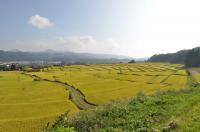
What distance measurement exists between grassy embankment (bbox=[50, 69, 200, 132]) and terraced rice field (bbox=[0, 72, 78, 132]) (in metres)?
16.0

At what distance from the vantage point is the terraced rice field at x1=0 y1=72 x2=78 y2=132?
37769 millimetres

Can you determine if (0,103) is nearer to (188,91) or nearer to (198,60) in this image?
Result: (188,91)

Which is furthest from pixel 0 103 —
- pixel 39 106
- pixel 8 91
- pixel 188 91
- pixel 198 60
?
pixel 198 60

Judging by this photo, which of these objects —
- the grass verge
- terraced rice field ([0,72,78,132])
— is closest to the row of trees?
terraced rice field ([0,72,78,132])

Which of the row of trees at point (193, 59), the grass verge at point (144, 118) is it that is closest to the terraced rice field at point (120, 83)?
the grass verge at point (144, 118)

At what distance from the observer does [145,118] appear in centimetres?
1962

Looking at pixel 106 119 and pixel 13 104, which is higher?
pixel 106 119

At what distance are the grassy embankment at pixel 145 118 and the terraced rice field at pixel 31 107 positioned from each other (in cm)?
1601

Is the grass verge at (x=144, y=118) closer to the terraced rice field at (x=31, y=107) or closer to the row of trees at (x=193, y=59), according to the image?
the terraced rice field at (x=31, y=107)

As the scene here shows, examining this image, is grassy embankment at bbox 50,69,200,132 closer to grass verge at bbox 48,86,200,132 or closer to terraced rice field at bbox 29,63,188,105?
grass verge at bbox 48,86,200,132

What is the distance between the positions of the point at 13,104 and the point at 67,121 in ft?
112

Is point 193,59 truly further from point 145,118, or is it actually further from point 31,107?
point 145,118

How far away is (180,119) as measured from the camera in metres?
17.7

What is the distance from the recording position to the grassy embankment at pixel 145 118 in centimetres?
1677
